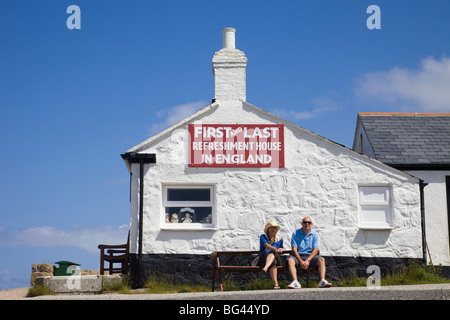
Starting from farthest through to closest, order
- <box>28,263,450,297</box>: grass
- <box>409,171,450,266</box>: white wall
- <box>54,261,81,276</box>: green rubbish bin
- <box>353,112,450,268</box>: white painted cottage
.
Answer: <box>353,112,450,268</box>: white painted cottage, <box>409,171,450,266</box>: white wall, <box>54,261,81,276</box>: green rubbish bin, <box>28,263,450,297</box>: grass

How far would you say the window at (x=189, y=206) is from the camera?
15.9 meters

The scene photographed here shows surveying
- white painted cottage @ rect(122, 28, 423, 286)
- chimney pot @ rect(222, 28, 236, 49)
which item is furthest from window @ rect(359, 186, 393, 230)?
chimney pot @ rect(222, 28, 236, 49)

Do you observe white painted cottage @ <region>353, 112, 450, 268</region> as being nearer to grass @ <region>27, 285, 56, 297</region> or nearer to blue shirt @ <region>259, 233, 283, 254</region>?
blue shirt @ <region>259, 233, 283, 254</region>

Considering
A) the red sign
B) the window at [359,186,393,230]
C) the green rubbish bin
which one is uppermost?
the red sign

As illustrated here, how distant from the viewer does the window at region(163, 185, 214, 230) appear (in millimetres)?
15867

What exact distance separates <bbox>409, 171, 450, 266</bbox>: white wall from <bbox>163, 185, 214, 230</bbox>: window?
634 centimetres

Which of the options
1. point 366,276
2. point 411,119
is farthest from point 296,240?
point 411,119

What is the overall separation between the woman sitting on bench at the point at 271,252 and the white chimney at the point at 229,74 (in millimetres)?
4419

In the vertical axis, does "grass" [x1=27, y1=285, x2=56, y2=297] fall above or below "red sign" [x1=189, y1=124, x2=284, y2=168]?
below

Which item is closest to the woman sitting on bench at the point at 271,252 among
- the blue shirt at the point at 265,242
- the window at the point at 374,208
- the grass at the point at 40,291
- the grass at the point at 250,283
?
the blue shirt at the point at 265,242

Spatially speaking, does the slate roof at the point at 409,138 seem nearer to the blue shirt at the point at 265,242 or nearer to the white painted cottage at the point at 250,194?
the white painted cottage at the point at 250,194

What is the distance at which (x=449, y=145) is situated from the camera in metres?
19.4

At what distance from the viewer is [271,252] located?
12836mm

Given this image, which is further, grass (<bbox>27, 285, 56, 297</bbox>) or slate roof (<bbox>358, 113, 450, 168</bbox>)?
slate roof (<bbox>358, 113, 450, 168</bbox>)
